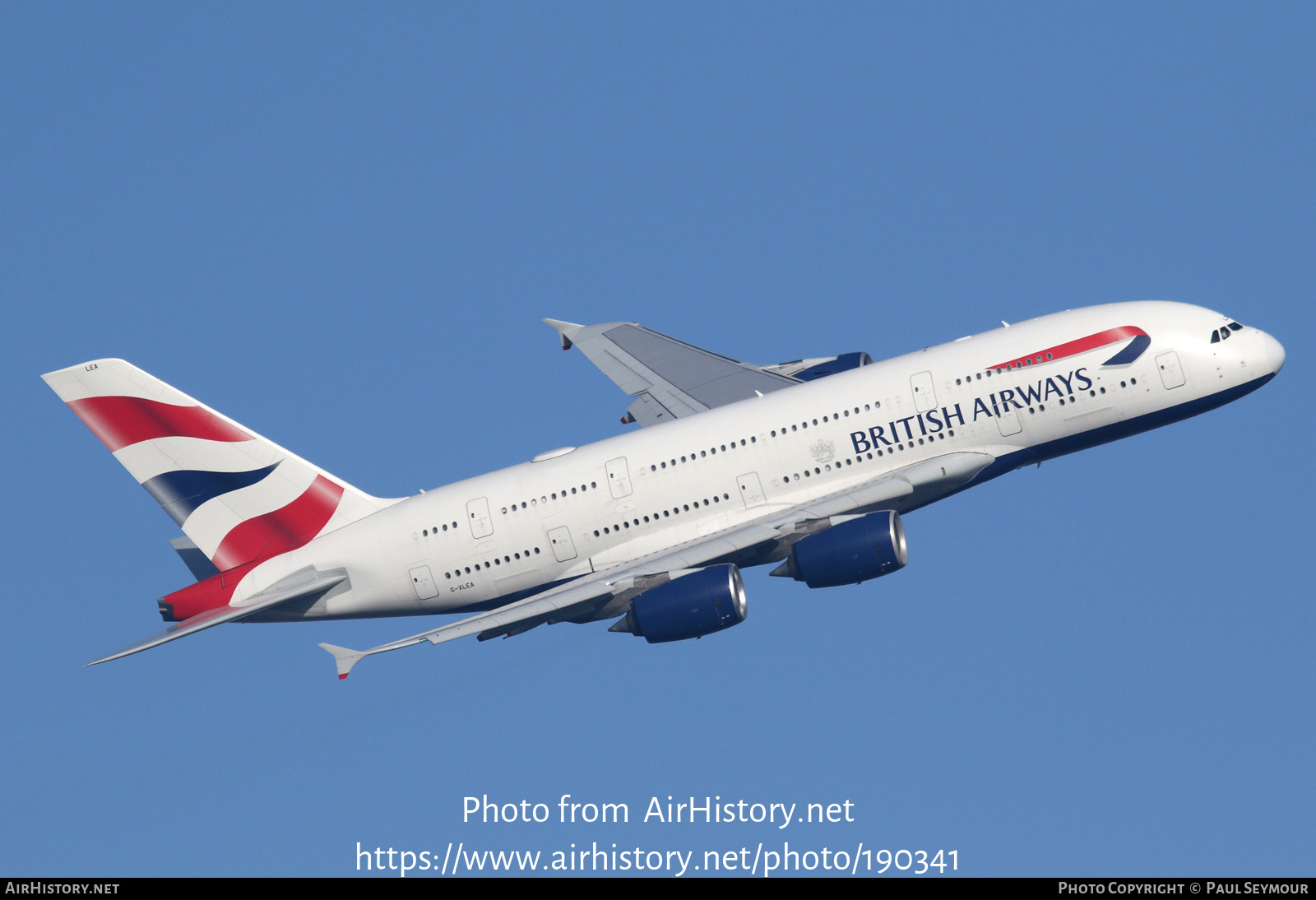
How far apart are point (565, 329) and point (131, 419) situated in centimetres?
2215

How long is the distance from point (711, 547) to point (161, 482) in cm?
2124

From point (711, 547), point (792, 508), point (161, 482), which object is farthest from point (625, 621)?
point (161, 482)

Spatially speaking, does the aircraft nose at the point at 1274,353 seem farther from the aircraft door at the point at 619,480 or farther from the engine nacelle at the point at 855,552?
the aircraft door at the point at 619,480

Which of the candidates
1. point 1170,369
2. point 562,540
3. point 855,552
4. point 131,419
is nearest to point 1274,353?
point 1170,369

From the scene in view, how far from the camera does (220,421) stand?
58812mm

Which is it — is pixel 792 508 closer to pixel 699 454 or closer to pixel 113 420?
pixel 699 454

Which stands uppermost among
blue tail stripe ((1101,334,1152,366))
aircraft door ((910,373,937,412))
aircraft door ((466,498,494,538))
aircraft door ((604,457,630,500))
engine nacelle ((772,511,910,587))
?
blue tail stripe ((1101,334,1152,366))

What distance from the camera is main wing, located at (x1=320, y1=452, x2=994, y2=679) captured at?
175 ft

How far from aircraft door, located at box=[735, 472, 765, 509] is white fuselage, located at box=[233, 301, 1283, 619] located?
42 mm

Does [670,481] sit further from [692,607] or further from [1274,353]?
[1274,353]

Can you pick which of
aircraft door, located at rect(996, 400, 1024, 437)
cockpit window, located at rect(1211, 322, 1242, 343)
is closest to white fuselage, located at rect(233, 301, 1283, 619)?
aircraft door, located at rect(996, 400, 1024, 437)

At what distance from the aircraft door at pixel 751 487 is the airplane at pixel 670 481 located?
8 centimetres

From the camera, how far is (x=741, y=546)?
54.0 metres

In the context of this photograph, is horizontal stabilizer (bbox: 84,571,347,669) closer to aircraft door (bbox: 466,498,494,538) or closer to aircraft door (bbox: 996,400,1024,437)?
aircraft door (bbox: 466,498,494,538)
